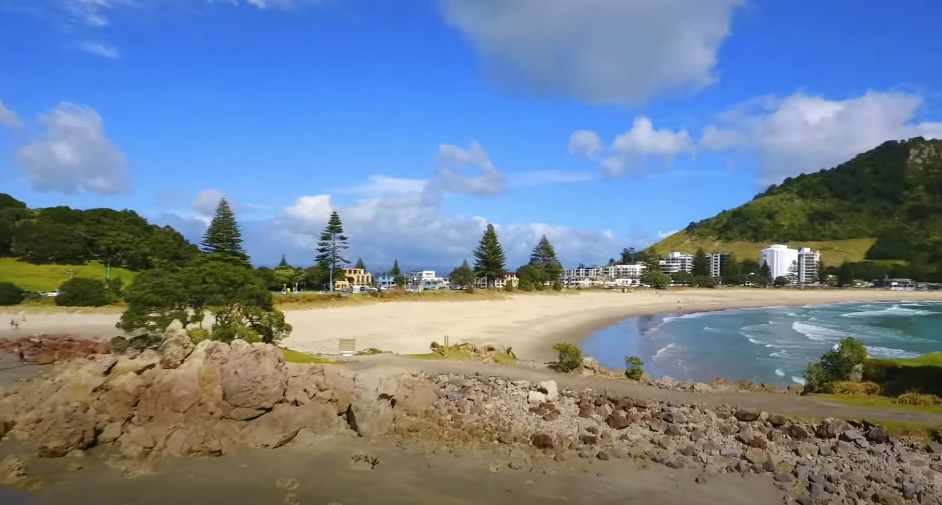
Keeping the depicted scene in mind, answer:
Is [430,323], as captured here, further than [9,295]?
Yes

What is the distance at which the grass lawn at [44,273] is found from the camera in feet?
166

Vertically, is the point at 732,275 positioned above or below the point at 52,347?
above

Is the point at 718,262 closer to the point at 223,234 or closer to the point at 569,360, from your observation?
the point at 223,234

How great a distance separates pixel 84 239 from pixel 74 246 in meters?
2.10

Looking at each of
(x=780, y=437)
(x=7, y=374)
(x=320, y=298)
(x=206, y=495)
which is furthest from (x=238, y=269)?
(x=320, y=298)

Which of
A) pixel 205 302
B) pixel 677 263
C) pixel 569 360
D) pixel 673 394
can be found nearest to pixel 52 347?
pixel 205 302

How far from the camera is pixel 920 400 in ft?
49.7

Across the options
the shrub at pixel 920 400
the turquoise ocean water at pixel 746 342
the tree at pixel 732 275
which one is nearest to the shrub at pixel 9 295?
the turquoise ocean water at pixel 746 342

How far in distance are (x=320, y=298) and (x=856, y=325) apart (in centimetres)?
4986

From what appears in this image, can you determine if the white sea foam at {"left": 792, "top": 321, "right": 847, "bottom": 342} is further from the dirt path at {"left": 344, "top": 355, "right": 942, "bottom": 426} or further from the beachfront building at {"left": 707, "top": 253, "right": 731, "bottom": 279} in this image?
the beachfront building at {"left": 707, "top": 253, "right": 731, "bottom": 279}

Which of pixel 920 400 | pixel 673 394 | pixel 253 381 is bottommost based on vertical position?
pixel 673 394

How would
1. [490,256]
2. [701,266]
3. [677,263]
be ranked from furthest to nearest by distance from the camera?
[677,263]
[701,266]
[490,256]

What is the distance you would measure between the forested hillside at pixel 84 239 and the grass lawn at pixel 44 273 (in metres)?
1.42

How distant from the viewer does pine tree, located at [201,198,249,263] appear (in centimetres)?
5922
